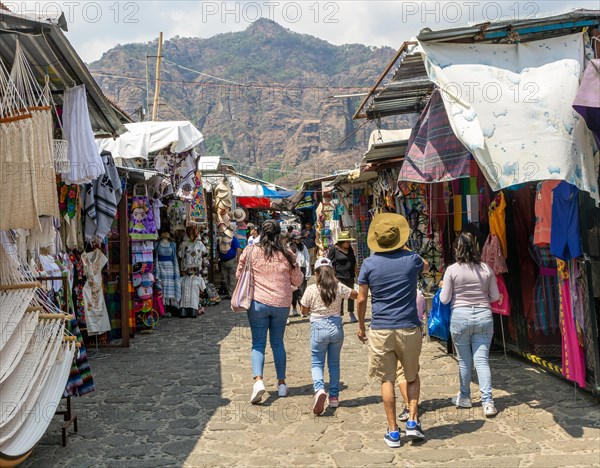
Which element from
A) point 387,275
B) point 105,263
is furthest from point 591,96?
point 105,263

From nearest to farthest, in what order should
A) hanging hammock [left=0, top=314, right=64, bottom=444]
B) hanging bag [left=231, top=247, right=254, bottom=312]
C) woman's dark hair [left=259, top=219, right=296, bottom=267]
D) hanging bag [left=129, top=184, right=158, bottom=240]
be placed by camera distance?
hanging hammock [left=0, top=314, right=64, bottom=444], hanging bag [left=231, top=247, right=254, bottom=312], woman's dark hair [left=259, top=219, right=296, bottom=267], hanging bag [left=129, top=184, right=158, bottom=240]

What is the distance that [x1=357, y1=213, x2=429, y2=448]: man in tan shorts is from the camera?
183 inches

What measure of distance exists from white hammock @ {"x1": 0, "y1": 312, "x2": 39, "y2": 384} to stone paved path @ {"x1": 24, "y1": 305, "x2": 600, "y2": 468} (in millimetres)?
877

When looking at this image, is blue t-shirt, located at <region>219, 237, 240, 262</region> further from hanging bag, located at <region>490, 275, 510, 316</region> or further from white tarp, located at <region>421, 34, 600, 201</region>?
white tarp, located at <region>421, 34, 600, 201</region>

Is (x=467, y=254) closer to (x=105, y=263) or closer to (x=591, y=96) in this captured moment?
(x=591, y=96)

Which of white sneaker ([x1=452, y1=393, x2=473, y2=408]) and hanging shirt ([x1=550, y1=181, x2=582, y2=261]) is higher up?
hanging shirt ([x1=550, y1=181, x2=582, y2=261])

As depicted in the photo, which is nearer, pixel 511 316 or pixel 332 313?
pixel 332 313

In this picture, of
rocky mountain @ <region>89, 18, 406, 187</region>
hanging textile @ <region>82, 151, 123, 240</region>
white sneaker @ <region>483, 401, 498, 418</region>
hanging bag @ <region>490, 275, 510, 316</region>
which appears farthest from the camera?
rocky mountain @ <region>89, 18, 406, 187</region>

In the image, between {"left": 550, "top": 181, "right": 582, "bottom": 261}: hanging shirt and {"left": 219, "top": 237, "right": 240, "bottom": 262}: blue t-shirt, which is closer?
{"left": 550, "top": 181, "right": 582, "bottom": 261}: hanging shirt

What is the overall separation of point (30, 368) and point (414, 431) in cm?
286

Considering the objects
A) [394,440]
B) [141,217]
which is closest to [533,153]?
[394,440]

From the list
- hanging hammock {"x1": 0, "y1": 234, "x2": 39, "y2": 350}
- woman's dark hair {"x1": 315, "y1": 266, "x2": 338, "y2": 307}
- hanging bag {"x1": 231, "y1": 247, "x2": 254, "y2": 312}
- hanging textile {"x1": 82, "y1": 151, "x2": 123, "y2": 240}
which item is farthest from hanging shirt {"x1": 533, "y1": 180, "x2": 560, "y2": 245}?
hanging textile {"x1": 82, "y1": 151, "x2": 123, "y2": 240}

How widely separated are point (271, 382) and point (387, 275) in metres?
2.62

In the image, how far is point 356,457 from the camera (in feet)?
14.4
